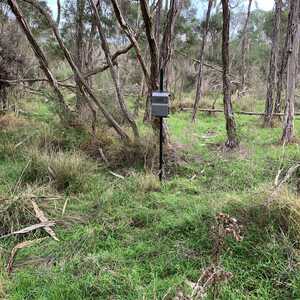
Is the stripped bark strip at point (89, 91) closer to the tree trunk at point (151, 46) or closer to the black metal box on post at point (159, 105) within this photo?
the tree trunk at point (151, 46)

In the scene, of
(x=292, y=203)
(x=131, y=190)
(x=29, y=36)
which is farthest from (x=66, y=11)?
(x=292, y=203)

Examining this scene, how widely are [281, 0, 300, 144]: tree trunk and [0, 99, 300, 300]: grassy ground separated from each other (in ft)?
6.17

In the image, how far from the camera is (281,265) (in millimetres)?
2822

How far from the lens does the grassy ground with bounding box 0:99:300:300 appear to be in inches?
107

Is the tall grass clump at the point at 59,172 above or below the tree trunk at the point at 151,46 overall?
below

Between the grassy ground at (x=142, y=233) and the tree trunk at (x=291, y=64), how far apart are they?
1.88 m

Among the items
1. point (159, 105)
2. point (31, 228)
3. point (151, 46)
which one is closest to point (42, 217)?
point (31, 228)

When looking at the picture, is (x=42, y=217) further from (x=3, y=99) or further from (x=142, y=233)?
(x=3, y=99)

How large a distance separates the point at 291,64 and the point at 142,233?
5242 millimetres

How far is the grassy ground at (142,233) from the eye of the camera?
272 cm

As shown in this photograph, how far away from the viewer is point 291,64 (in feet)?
23.8

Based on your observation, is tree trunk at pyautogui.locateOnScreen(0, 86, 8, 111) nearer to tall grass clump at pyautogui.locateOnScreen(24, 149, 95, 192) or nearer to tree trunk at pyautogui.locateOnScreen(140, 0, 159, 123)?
tall grass clump at pyautogui.locateOnScreen(24, 149, 95, 192)

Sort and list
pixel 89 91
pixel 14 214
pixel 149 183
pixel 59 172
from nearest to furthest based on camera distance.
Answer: pixel 14 214
pixel 149 183
pixel 59 172
pixel 89 91

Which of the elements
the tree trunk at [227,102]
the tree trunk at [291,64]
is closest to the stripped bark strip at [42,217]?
the tree trunk at [227,102]
